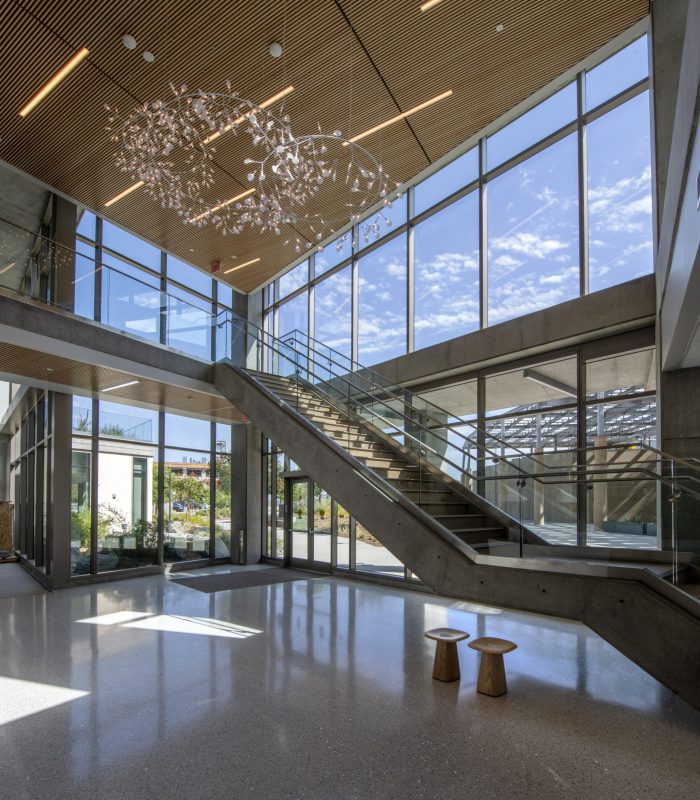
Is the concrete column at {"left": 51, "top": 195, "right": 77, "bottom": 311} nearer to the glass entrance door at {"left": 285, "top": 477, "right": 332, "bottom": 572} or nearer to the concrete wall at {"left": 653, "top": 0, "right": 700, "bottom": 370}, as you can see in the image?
the glass entrance door at {"left": 285, "top": 477, "right": 332, "bottom": 572}

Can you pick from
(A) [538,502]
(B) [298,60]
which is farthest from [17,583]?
→ (B) [298,60]

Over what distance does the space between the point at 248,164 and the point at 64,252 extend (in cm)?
367

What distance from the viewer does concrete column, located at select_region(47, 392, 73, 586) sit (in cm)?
1119

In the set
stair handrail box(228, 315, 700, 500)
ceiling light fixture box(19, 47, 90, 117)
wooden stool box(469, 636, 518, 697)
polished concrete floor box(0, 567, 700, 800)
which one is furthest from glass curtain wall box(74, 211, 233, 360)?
wooden stool box(469, 636, 518, 697)

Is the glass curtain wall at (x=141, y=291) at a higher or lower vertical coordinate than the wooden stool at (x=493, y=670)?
higher

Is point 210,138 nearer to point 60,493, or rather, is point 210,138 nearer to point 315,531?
point 60,493

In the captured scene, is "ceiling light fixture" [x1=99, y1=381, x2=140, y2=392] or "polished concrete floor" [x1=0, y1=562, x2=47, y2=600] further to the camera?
"ceiling light fixture" [x1=99, y1=381, x2=140, y2=392]

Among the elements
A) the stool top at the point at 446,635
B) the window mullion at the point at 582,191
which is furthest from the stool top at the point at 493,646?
the window mullion at the point at 582,191

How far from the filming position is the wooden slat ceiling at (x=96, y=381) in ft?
31.2

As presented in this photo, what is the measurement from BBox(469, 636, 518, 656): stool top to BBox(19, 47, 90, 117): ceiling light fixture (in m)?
8.79

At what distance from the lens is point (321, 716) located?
4.95 metres

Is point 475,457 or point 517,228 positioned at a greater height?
point 517,228

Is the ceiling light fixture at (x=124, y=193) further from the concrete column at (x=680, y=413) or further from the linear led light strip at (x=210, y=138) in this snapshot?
the concrete column at (x=680, y=413)

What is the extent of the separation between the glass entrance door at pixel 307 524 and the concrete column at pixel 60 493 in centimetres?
552
